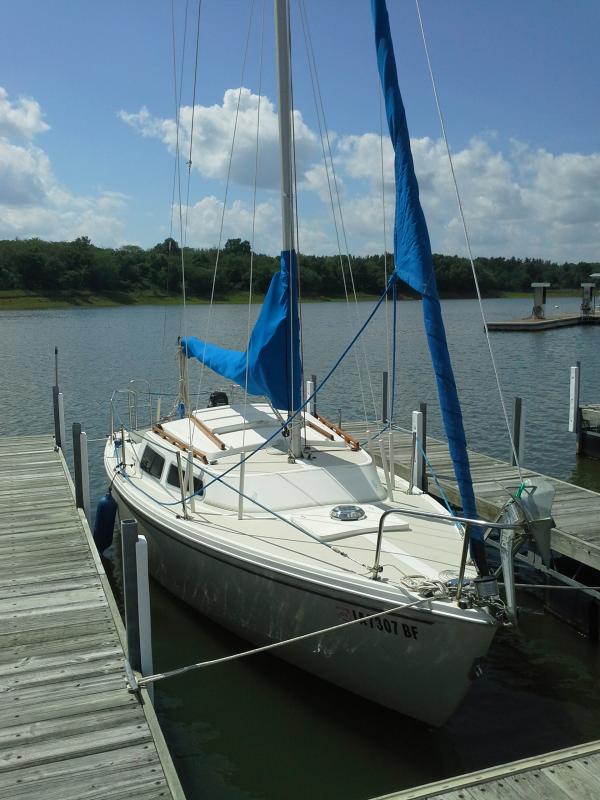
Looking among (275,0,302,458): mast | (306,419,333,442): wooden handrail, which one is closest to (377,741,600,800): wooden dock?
(275,0,302,458): mast

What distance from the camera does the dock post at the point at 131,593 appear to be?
6543 mm

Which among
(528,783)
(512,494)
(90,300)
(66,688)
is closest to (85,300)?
(90,300)

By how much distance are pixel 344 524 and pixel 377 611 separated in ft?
5.60

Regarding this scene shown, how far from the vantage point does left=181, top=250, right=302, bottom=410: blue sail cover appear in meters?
9.87

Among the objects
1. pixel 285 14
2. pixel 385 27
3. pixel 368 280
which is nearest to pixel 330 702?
pixel 385 27

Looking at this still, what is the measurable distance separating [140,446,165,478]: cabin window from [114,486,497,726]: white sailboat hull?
6.75ft

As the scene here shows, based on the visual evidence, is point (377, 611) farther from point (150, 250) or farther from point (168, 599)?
point (150, 250)

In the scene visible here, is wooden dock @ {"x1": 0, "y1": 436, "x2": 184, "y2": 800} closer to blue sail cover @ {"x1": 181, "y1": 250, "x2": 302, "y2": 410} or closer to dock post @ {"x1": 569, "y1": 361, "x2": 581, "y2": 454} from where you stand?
blue sail cover @ {"x1": 181, "y1": 250, "x2": 302, "y2": 410}

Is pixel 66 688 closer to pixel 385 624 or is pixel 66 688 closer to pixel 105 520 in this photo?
pixel 385 624

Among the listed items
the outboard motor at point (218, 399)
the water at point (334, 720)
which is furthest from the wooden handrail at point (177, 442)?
the outboard motor at point (218, 399)

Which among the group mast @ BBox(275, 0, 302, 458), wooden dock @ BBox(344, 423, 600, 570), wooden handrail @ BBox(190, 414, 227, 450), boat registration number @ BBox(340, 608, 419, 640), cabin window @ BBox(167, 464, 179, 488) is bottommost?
wooden dock @ BBox(344, 423, 600, 570)

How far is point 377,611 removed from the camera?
273 inches

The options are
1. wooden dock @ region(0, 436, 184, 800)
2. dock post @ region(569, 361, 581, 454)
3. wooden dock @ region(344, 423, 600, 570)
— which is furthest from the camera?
dock post @ region(569, 361, 581, 454)

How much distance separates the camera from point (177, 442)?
11031 millimetres
